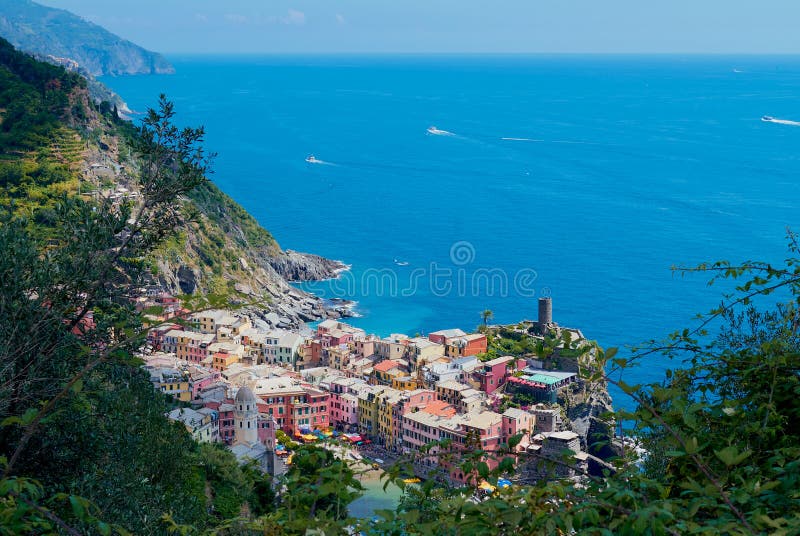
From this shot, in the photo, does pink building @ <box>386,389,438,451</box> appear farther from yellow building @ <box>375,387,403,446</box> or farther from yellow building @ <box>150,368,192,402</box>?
yellow building @ <box>150,368,192,402</box>

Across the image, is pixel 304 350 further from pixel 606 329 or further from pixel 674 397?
pixel 674 397

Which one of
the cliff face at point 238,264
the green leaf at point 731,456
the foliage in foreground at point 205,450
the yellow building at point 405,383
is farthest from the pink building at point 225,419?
the green leaf at point 731,456

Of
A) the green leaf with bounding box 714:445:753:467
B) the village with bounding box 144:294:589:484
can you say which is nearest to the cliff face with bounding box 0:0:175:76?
the village with bounding box 144:294:589:484

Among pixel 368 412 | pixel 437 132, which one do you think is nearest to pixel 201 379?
pixel 368 412

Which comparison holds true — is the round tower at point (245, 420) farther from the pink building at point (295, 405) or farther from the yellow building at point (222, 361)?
the yellow building at point (222, 361)

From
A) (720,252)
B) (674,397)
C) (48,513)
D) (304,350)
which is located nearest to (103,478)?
(48,513)

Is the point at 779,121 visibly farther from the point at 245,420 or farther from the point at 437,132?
the point at 245,420
